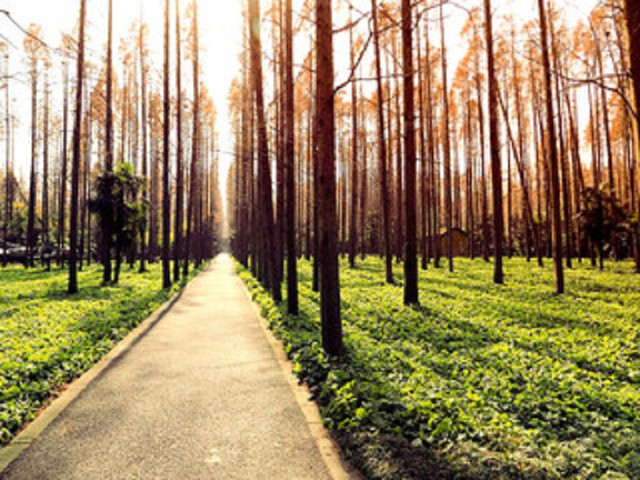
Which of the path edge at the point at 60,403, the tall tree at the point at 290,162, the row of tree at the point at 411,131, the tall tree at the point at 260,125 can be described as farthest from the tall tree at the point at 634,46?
the tall tree at the point at 260,125

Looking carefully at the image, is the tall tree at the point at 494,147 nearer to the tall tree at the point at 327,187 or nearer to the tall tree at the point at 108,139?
the tall tree at the point at 327,187

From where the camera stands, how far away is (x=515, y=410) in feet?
13.9

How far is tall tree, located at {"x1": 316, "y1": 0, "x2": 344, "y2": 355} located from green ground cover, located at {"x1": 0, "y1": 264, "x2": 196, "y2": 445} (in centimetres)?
376

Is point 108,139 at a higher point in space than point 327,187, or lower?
higher

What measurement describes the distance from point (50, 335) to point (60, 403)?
3389 mm

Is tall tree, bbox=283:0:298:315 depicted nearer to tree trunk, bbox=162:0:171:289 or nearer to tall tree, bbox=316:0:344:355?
tall tree, bbox=316:0:344:355

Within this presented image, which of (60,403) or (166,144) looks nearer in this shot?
(60,403)

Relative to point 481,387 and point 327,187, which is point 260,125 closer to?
point 327,187

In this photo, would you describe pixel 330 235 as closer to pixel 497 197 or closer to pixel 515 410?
pixel 515 410

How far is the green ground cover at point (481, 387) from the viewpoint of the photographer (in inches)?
122

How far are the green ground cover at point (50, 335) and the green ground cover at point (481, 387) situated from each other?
128 inches

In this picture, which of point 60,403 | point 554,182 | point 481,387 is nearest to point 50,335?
point 60,403

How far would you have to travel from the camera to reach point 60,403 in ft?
15.5

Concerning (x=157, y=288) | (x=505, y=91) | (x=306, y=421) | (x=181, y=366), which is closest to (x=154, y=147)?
(x=157, y=288)
